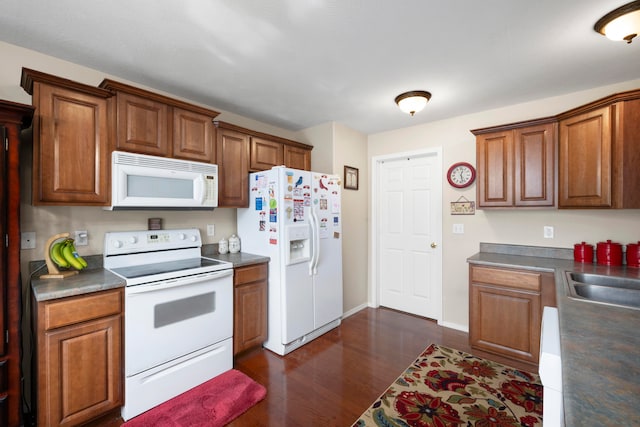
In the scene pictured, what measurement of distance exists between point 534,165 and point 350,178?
1.93 m


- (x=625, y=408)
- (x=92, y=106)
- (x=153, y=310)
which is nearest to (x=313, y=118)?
(x=92, y=106)

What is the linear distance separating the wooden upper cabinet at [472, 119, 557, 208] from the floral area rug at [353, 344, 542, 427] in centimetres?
151

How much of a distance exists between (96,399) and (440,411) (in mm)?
2220

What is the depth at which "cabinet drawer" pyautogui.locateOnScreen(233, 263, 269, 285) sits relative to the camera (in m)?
2.53

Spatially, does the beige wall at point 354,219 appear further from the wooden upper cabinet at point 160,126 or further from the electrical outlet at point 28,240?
the electrical outlet at point 28,240

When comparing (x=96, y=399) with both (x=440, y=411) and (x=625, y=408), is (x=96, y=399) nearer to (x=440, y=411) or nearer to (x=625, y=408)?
(x=440, y=411)

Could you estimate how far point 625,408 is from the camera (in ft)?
2.12

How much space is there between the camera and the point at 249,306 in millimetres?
2641

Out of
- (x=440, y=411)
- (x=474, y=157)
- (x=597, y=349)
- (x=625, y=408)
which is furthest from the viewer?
(x=474, y=157)

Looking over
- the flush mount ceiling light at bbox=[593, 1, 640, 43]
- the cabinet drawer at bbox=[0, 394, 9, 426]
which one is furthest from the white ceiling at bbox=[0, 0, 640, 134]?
the cabinet drawer at bbox=[0, 394, 9, 426]

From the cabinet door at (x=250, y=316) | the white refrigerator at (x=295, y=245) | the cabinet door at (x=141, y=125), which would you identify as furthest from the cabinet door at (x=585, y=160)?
the cabinet door at (x=141, y=125)

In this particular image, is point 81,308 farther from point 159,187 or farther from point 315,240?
point 315,240

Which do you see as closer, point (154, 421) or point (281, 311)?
point (154, 421)

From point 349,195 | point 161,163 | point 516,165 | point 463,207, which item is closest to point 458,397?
point 463,207
